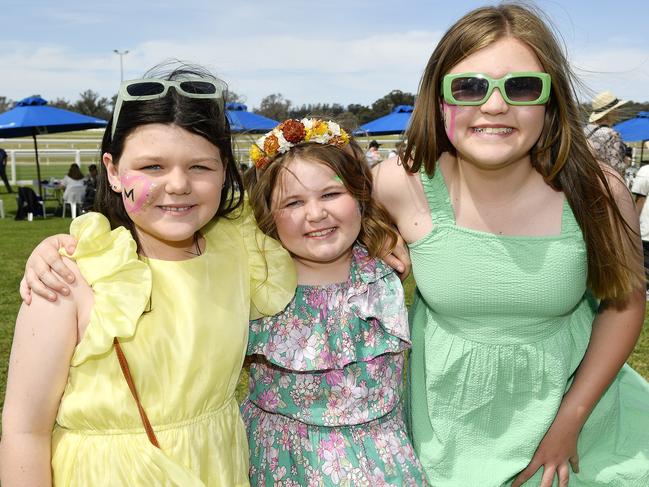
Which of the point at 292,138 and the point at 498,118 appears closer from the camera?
the point at 498,118

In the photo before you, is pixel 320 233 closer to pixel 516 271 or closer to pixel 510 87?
pixel 516 271

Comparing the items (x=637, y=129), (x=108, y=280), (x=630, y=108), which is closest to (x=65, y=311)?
(x=108, y=280)

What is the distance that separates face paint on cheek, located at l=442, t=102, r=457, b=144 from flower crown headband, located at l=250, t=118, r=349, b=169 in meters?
0.45

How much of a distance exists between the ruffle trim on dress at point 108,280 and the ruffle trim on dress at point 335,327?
0.57 m

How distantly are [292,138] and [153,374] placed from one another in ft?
3.32

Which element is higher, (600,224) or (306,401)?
(600,224)

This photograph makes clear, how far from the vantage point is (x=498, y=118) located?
2160 mm

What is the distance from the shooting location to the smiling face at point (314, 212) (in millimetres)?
2426

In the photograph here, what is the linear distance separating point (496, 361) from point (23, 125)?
15169mm

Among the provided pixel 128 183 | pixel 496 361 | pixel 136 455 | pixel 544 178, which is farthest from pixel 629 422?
pixel 128 183

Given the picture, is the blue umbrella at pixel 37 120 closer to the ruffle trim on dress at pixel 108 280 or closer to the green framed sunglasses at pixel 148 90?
the green framed sunglasses at pixel 148 90

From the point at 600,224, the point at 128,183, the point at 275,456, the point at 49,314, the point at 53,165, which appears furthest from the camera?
the point at 53,165

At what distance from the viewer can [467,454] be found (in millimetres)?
2408

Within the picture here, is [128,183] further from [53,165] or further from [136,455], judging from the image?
[53,165]
